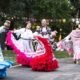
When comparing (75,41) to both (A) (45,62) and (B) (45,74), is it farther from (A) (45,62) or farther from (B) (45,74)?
(B) (45,74)

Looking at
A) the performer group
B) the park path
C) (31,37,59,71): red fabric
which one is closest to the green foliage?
the performer group

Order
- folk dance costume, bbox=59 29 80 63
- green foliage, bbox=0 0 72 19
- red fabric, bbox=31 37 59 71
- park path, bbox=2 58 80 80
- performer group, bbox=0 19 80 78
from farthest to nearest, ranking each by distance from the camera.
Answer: green foliage, bbox=0 0 72 19 → folk dance costume, bbox=59 29 80 63 → performer group, bbox=0 19 80 78 → red fabric, bbox=31 37 59 71 → park path, bbox=2 58 80 80

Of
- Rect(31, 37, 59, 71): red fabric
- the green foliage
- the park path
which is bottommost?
the park path

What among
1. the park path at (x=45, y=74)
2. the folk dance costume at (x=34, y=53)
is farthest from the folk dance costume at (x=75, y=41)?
the folk dance costume at (x=34, y=53)

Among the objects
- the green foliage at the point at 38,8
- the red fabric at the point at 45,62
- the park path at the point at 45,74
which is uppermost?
the green foliage at the point at 38,8

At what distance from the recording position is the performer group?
50.2 feet

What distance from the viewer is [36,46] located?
54.8 ft

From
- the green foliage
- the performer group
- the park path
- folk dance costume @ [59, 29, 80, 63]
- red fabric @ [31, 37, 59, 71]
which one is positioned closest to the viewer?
the park path

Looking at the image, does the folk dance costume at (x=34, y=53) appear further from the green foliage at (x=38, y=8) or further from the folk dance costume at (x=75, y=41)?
the green foliage at (x=38, y=8)

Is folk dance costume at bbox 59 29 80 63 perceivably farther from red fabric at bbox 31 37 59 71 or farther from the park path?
red fabric at bbox 31 37 59 71

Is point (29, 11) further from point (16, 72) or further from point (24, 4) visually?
point (16, 72)

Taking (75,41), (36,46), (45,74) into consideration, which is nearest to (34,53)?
(36,46)

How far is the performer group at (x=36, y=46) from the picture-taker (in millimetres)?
15305

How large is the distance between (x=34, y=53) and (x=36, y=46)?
0.90ft
